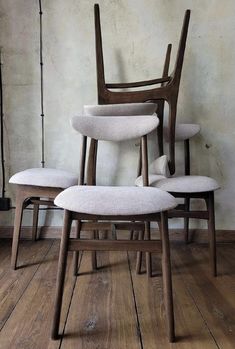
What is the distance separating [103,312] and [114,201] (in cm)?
50

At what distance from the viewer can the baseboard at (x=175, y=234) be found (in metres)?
2.15

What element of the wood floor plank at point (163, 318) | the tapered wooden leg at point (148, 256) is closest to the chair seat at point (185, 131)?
the tapered wooden leg at point (148, 256)

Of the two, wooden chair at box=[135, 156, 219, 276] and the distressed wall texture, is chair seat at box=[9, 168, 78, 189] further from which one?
the distressed wall texture

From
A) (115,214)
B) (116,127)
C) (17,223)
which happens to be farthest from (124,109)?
(17,223)

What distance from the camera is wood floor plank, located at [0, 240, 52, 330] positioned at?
130 cm

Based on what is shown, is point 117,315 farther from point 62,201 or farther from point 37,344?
point 62,201

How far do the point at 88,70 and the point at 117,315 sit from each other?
1518mm

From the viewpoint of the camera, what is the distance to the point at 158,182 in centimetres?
162

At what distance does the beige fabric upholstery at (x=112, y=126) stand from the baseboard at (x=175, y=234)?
0.91 meters

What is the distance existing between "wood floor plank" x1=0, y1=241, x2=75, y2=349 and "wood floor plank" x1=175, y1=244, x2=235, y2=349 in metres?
0.55

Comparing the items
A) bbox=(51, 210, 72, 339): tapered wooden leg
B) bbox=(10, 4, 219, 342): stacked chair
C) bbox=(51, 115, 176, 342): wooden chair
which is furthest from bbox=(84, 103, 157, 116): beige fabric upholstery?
bbox=(51, 210, 72, 339): tapered wooden leg

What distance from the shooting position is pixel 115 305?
1301 mm

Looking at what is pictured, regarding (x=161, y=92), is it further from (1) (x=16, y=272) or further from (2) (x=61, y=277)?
(1) (x=16, y=272)

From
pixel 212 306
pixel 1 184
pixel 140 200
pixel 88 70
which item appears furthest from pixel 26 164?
pixel 212 306
